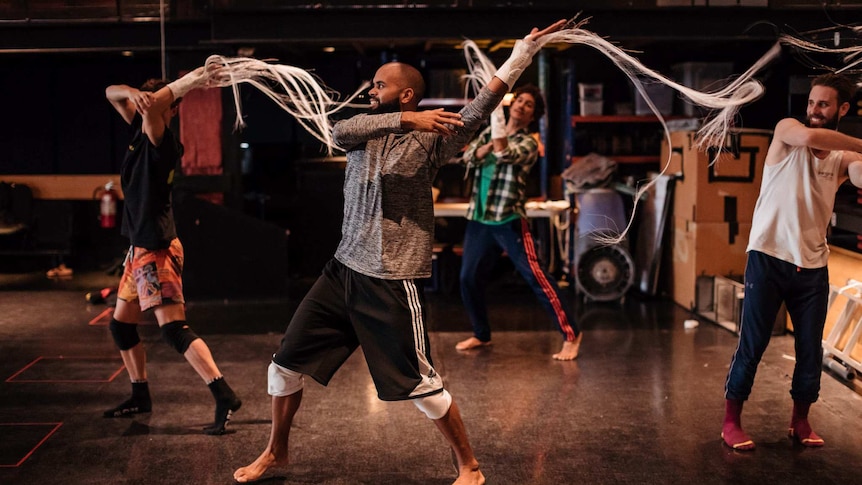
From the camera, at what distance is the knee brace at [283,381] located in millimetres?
3684

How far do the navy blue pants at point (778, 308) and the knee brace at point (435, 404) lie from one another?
1.46 m

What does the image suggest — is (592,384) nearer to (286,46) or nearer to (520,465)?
(520,465)

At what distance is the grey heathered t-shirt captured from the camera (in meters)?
3.48

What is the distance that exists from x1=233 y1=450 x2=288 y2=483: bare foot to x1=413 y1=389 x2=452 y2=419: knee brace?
0.73 metres

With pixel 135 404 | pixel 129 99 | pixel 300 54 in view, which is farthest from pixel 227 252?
pixel 129 99

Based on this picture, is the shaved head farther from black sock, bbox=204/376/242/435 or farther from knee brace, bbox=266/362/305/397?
black sock, bbox=204/376/242/435

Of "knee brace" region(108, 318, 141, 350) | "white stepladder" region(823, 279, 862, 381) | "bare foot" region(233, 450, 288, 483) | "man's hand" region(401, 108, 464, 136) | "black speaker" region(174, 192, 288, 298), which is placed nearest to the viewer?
"man's hand" region(401, 108, 464, 136)

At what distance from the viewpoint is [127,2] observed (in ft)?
27.4

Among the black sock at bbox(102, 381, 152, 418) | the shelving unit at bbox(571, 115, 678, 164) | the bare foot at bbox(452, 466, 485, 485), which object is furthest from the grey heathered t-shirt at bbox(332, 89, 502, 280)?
the shelving unit at bbox(571, 115, 678, 164)

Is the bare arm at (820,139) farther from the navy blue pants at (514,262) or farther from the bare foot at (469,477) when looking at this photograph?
the navy blue pants at (514,262)

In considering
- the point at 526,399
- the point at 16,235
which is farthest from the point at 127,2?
the point at 526,399

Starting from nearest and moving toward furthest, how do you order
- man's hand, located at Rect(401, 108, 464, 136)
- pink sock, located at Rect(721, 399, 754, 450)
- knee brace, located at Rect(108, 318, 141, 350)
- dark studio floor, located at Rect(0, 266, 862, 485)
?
man's hand, located at Rect(401, 108, 464, 136) < dark studio floor, located at Rect(0, 266, 862, 485) < pink sock, located at Rect(721, 399, 754, 450) < knee brace, located at Rect(108, 318, 141, 350)

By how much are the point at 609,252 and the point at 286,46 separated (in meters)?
3.23

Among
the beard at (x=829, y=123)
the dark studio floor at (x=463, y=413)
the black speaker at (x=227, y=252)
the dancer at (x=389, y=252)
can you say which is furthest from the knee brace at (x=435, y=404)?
the black speaker at (x=227, y=252)
